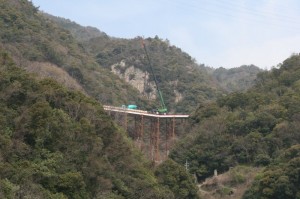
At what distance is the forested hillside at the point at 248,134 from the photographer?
144ft

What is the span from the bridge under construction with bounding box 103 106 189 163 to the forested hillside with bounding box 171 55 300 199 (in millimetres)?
4168

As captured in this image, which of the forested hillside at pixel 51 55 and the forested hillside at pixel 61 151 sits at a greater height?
the forested hillside at pixel 51 55

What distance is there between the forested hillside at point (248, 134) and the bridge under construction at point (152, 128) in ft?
13.7

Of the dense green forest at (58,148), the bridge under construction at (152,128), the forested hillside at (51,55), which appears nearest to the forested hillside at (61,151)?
the dense green forest at (58,148)

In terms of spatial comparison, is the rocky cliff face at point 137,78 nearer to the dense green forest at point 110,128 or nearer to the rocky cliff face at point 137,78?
the rocky cliff face at point 137,78

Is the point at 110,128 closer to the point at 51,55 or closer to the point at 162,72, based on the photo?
the point at 51,55

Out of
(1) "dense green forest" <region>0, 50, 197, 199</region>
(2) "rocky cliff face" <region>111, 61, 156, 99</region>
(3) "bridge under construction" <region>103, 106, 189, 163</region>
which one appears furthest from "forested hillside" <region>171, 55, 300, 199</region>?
(2) "rocky cliff face" <region>111, 61, 156, 99</region>

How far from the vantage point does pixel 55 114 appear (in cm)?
2873

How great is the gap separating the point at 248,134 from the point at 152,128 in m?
14.9

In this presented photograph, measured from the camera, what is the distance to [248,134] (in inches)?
Result: 1821

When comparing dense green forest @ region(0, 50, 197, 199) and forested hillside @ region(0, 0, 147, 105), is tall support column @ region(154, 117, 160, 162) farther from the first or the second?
dense green forest @ region(0, 50, 197, 199)

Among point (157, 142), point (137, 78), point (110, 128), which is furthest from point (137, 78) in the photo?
point (110, 128)

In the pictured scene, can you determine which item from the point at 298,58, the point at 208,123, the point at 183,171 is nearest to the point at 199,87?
the point at 298,58

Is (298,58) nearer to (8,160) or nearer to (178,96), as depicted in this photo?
(178,96)
